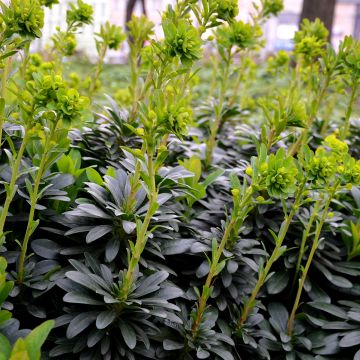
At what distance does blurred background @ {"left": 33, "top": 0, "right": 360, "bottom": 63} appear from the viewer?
661cm

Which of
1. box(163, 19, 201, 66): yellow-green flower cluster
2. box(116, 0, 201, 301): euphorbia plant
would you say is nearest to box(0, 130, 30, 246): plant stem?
box(116, 0, 201, 301): euphorbia plant

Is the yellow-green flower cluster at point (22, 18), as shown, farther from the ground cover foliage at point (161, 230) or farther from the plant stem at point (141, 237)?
the plant stem at point (141, 237)

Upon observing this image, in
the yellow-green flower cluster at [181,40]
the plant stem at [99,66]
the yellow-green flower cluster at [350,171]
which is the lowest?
the yellow-green flower cluster at [350,171]

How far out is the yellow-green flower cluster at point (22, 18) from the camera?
5.64ft

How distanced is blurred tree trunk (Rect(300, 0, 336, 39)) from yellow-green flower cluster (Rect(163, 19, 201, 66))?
5152mm

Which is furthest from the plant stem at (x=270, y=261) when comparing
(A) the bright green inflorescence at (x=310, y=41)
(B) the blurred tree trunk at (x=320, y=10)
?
(B) the blurred tree trunk at (x=320, y=10)

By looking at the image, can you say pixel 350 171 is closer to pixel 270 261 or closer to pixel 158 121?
pixel 270 261

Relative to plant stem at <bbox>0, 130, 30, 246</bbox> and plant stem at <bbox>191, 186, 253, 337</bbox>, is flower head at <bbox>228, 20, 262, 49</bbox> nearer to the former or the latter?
plant stem at <bbox>191, 186, 253, 337</bbox>

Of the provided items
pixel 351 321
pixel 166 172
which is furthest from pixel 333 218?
pixel 166 172

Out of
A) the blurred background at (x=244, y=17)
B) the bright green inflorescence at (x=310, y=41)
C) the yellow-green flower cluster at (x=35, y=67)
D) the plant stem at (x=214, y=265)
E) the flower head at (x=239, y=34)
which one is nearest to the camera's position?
the plant stem at (x=214, y=265)

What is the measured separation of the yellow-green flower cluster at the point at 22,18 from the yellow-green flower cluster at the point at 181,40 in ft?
1.46

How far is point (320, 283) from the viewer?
8.06ft

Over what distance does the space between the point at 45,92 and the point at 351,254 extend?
1620 mm

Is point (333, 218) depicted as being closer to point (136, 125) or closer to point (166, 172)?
point (166, 172)
